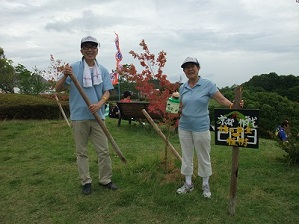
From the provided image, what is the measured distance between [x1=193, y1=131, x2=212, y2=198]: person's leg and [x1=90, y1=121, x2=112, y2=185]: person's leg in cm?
119

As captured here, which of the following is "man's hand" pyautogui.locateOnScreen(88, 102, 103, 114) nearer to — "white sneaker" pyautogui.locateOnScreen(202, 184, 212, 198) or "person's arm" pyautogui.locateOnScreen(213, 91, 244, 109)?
"person's arm" pyautogui.locateOnScreen(213, 91, 244, 109)

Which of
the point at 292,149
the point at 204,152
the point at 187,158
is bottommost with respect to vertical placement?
the point at 292,149

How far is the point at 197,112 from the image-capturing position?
3393mm

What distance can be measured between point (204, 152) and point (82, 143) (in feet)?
5.10

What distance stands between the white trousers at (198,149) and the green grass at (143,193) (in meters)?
0.33

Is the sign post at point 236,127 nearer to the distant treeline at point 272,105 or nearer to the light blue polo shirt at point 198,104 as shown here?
the light blue polo shirt at point 198,104

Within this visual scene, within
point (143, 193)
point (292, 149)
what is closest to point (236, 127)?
point (143, 193)

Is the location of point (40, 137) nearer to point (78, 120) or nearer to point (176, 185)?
point (78, 120)

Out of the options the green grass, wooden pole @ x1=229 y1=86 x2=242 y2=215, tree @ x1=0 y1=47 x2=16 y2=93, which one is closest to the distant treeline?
the green grass

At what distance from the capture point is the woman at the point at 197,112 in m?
3.35

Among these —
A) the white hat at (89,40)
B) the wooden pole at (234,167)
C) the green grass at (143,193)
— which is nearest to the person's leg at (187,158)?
the green grass at (143,193)

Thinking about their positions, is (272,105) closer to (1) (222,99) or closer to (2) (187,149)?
(2) (187,149)

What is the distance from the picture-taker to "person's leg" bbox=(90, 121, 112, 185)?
375 centimetres

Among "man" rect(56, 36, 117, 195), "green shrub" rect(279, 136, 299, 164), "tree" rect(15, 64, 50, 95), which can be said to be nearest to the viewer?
"man" rect(56, 36, 117, 195)
